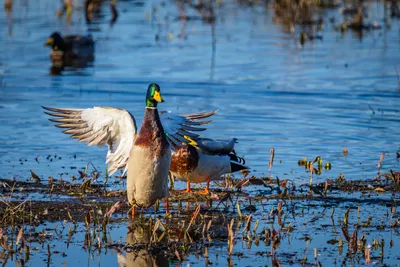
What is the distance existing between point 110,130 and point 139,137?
76 centimetres

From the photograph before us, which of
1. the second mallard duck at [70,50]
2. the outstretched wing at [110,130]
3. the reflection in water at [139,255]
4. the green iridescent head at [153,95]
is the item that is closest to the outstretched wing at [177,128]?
the outstretched wing at [110,130]

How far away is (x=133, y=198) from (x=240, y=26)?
1322cm

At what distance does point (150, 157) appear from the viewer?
6.65 metres

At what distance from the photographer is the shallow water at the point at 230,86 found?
9.24 m

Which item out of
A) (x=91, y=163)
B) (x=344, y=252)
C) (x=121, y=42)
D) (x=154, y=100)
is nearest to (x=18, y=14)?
(x=121, y=42)

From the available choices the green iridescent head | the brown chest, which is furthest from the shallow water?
the green iridescent head

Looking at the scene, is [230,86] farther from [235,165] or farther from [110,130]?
[110,130]

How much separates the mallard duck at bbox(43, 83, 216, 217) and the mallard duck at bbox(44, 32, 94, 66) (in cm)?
879

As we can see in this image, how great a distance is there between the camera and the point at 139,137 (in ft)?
22.1

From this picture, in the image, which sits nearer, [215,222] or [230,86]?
[215,222]

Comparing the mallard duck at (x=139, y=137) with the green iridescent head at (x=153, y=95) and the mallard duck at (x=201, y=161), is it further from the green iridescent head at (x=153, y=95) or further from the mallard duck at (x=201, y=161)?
the mallard duck at (x=201, y=161)

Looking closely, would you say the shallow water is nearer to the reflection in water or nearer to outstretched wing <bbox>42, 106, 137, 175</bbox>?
the reflection in water

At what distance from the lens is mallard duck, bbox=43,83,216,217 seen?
6676mm

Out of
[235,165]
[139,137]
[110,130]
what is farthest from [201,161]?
[139,137]
